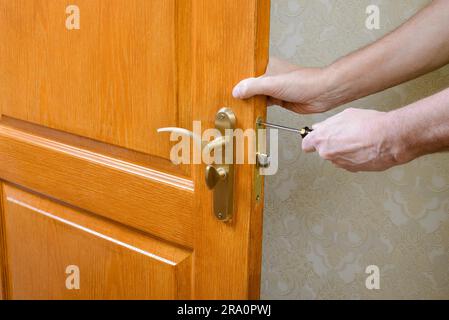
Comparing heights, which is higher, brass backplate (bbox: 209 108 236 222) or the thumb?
the thumb

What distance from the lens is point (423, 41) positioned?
106 centimetres

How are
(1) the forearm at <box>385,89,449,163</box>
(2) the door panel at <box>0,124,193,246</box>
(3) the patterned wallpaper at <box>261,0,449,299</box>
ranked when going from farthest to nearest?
(3) the patterned wallpaper at <box>261,0,449,299</box> → (2) the door panel at <box>0,124,193,246</box> → (1) the forearm at <box>385,89,449,163</box>

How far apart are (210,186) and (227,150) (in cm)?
7

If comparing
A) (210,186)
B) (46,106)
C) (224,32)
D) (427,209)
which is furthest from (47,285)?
(427,209)

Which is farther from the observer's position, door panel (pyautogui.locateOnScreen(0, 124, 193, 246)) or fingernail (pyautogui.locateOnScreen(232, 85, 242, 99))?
door panel (pyautogui.locateOnScreen(0, 124, 193, 246))

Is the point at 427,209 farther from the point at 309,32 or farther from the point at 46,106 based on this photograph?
the point at 46,106

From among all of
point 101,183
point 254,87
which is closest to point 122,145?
point 101,183

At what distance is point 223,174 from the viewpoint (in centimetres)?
93

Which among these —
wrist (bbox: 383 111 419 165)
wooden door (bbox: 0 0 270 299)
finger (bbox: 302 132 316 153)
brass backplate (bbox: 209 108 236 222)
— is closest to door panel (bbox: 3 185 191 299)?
wooden door (bbox: 0 0 270 299)

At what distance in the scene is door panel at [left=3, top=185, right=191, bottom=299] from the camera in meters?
1.09

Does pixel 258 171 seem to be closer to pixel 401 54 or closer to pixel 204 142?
pixel 204 142

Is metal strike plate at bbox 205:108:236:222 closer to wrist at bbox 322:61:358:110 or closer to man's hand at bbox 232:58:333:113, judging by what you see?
man's hand at bbox 232:58:333:113

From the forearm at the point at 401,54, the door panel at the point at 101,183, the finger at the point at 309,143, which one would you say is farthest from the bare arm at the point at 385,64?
the door panel at the point at 101,183

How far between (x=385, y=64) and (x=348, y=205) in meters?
0.38
